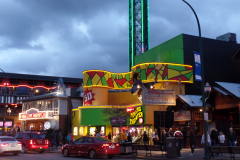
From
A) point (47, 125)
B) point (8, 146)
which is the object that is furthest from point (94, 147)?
point (47, 125)

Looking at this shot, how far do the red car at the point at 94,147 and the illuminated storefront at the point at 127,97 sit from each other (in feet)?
24.1

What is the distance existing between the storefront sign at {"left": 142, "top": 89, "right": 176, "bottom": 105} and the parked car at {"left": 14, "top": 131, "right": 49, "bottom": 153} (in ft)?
30.8

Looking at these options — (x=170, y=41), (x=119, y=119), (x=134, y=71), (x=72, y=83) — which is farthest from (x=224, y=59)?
(x=72, y=83)

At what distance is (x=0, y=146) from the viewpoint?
65.1 feet

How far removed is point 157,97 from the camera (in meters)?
25.5

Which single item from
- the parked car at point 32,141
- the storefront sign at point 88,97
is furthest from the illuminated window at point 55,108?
the parked car at point 32,141

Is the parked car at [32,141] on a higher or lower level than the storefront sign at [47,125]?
lower

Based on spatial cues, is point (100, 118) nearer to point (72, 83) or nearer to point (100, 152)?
point (100, 152)

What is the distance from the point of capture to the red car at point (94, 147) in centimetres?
1845

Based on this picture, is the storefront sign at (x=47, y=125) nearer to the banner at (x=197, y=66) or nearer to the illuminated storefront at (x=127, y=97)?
the illuminated storefront at (x=127, y=97)

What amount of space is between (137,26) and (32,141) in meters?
35.5

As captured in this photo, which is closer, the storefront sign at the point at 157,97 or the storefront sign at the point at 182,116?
the storefront sign at the point at 157,97

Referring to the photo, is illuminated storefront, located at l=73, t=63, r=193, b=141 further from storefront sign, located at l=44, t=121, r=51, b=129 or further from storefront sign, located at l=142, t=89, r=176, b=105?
storefront sign, located at l=44, t=121, r=51, b=129

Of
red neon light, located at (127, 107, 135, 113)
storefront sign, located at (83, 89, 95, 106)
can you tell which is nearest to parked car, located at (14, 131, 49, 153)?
red neon light, located at (127, 107, 135, 113)
